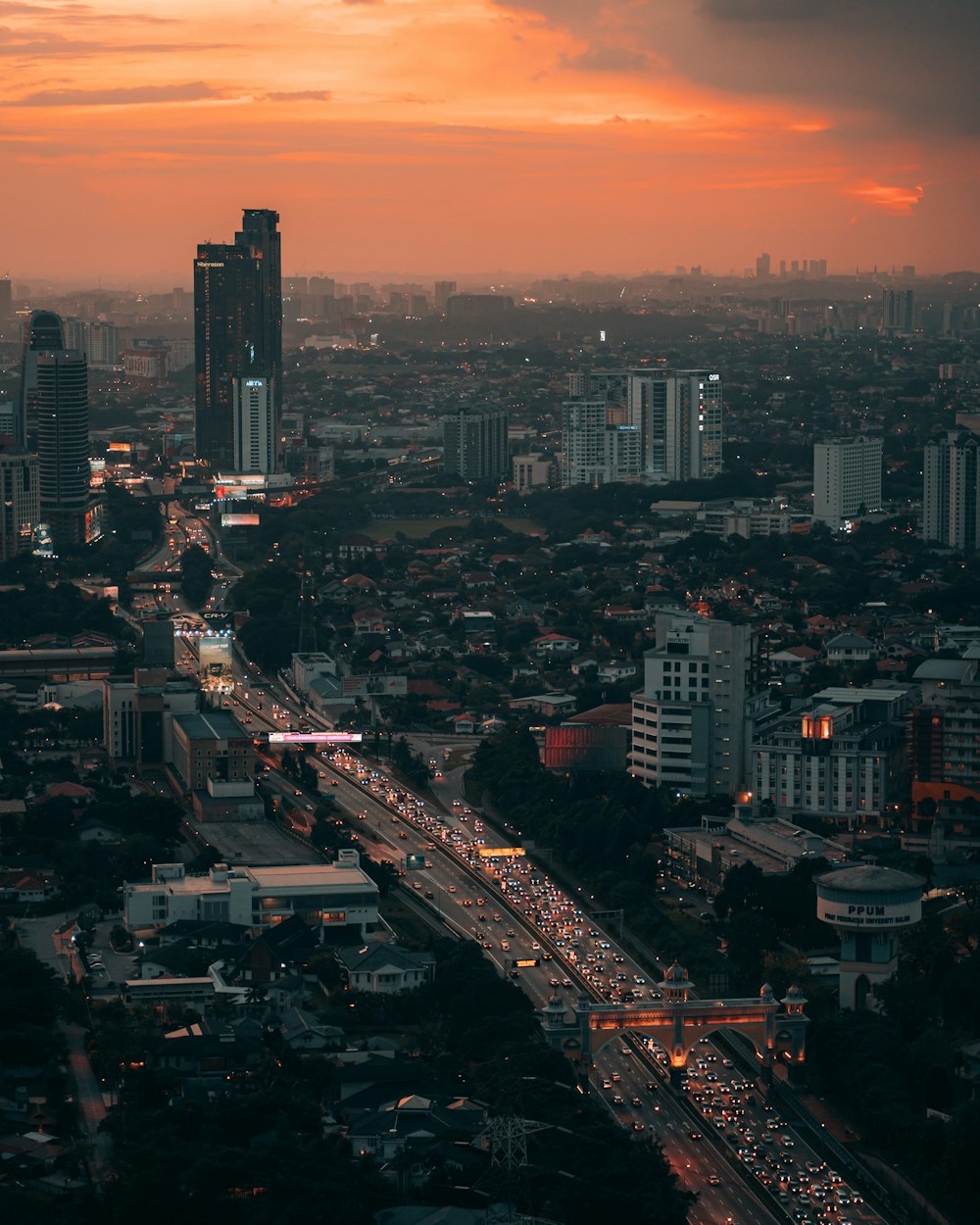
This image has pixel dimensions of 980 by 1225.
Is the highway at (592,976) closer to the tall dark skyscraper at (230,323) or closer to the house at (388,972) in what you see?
the house at (388,972)

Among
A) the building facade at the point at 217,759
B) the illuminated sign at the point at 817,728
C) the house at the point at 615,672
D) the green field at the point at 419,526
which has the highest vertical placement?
the illuminated sign at the point at 817,728

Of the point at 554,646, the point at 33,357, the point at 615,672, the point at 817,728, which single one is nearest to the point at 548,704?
the point at 615,672

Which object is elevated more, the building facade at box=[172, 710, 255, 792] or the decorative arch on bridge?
the building facade at box=[172, 710, 255, 792]

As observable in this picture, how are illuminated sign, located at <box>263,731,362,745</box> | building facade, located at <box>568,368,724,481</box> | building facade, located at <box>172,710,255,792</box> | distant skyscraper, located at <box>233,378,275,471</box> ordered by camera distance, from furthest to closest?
distant skyscraper, located at <box>233,378,275,471</box> → building facade, located at <box>568,368,724,481</box> → illuminated sign, located at <box>263,731,362,745</box> → building facade, located at <box>172,710,255,792</box>

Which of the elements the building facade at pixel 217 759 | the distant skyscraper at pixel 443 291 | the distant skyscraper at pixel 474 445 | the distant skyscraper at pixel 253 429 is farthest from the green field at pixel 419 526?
the distant skyscraper at pixel 443 291

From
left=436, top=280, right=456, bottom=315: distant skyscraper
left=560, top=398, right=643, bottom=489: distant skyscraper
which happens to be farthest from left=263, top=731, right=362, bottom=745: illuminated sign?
left=436, top=280, right=456, bottom=315: distant skyscraper

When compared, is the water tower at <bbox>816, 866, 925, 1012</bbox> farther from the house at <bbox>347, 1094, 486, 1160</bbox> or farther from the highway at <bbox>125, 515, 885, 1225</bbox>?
the house at <bbox>347, 1094, 486, 1160</bbox>
